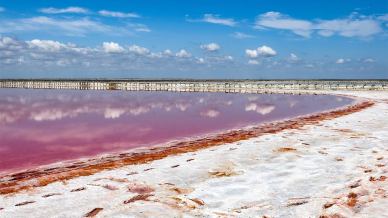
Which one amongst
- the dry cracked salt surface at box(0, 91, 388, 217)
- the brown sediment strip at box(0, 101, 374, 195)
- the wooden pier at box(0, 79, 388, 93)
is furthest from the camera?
the wooden pier at box(0, 79, 388, 93)

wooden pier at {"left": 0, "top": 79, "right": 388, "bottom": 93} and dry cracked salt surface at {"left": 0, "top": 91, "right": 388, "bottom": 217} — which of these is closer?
dry cracked salt surface at {"left": 0, "top": 91, "right": 388, "bottom": 217}

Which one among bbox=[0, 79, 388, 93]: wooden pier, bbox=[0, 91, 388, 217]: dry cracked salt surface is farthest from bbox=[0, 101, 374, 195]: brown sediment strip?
bbox=[0, 79, 388, 93]: wooden pier

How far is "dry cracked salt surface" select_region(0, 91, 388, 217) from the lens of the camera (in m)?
5.97

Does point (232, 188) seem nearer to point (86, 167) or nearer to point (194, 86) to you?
point (86, 167)

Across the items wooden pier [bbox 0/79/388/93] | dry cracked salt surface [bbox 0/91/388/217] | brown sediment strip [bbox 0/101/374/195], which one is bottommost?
brown sediment strip [bbox 0/101/374/195]

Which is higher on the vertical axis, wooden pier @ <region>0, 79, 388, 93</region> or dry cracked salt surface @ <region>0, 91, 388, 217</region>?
wooden pier @ <region>0, 79, 388, 93</region>

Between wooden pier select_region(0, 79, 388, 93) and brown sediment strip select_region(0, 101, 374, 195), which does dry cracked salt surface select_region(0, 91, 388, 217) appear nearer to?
brown sediment strip select_region(0, 101, 374, 195)

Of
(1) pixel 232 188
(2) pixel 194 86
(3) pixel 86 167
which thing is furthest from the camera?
(2) pixel 194 86

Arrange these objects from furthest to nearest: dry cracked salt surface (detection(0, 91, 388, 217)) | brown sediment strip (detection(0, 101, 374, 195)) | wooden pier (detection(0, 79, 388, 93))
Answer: wooden pier (detection(0, 79, 388, 93)) → brown sediment strip (detection(0, 101, 374, 195)) → dry cracked salt surface (detection(0, 91, 388, 217))

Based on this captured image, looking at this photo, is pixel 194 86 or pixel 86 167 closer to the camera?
pixel 86 167

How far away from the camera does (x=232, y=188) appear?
723 cm

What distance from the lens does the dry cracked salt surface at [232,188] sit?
597cm

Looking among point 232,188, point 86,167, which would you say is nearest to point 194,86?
point 86,167

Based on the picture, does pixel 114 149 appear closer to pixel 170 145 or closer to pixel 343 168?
pixel 170 145
